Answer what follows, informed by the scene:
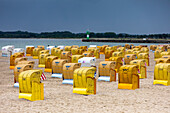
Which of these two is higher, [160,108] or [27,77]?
[27,77]

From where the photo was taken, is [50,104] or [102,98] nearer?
[50,104]

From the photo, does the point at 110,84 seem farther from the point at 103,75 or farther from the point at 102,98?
the point at 102,98

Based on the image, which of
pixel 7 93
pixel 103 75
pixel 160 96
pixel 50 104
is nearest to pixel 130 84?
pixel 160 96

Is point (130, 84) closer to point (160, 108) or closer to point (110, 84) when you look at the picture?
point (110, 84)

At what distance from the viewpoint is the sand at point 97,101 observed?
14538 millimetres

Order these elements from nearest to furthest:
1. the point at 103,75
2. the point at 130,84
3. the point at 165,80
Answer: the point at 130,84 < the point at 165,80 < the point at 103,75

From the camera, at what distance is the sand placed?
14.5m

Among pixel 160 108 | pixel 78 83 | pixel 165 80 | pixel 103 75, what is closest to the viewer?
pixel 160 108

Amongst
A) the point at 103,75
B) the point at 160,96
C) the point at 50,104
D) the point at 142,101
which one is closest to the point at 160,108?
the point at 142,101

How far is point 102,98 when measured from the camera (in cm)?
1709

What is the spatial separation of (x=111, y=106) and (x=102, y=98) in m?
1.98

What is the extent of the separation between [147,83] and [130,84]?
3.39 m

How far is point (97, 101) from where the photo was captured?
642 inches

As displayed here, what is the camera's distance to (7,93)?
18938 mm
